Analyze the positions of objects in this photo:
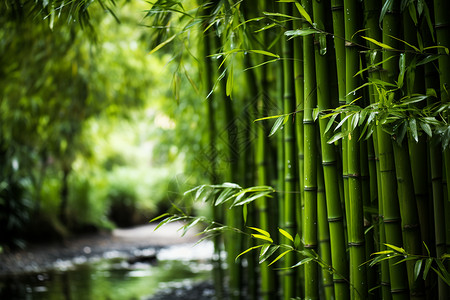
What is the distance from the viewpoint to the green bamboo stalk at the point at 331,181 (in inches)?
48.6

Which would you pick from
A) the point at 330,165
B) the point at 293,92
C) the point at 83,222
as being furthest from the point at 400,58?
the point at 83,222

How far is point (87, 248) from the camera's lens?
574 centimetres

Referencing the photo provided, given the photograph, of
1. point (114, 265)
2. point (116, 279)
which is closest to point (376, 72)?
point (116, 279)

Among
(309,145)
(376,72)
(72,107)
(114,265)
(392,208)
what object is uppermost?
(72,107)

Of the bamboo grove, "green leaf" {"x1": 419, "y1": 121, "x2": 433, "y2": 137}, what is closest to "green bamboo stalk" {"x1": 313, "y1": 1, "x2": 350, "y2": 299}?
the bamboo grove

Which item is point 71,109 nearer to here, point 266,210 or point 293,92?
point 266,210

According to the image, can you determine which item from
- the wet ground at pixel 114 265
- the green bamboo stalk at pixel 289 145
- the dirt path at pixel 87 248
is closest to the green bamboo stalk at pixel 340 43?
the green bamboo stalk at pixel 289 145

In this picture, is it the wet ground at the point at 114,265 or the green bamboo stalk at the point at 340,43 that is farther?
the wet ground at the point at 114,265

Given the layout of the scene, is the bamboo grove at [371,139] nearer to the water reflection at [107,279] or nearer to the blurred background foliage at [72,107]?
the blurred background foliage at [72,107]

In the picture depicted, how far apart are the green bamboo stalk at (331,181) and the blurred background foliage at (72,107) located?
864mm

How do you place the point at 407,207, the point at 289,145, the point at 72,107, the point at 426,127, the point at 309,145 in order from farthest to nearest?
the point at 72,107 < the point at 289,145 < the point at 309,145 < the point at 407,207 < the point at 426,127

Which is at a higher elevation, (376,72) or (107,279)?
(376,72)

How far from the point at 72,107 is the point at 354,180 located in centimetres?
312

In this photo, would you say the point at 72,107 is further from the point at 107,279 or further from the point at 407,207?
the point at 407,207
